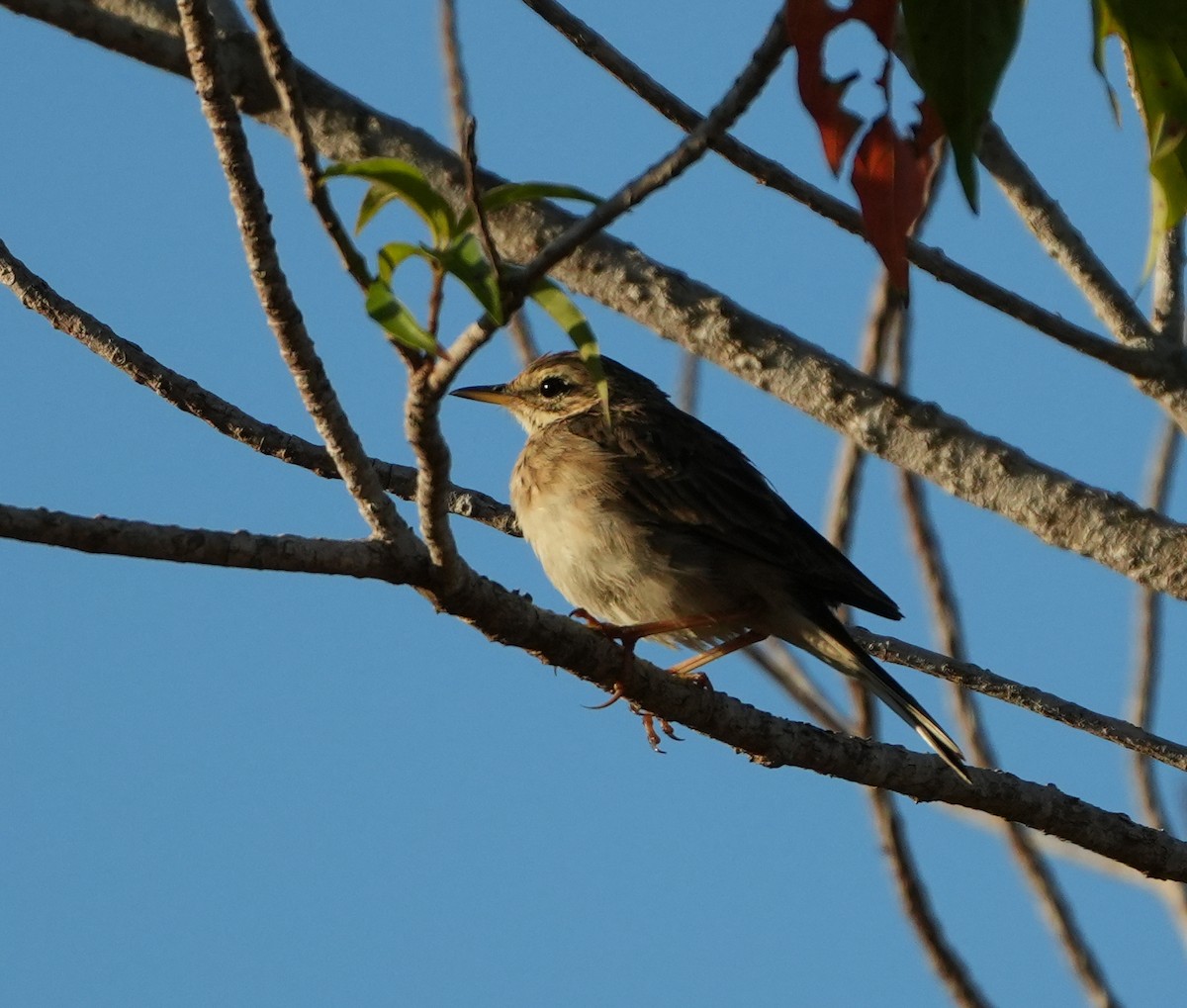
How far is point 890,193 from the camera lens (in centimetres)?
349

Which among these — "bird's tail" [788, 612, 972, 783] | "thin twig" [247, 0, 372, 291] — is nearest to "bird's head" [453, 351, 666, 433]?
"bird's tail" [788, 612, 972, 783]

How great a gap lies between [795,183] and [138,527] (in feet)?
8.29

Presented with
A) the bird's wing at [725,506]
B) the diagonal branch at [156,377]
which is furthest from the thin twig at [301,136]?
the bird's wing at [725,506]

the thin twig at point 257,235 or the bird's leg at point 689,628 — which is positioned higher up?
the bird's leg at point 689,628

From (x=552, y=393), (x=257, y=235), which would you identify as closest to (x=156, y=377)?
(x=257, y=235)

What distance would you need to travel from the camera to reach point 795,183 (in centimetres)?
510

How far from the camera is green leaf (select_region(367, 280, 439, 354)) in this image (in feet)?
9.61

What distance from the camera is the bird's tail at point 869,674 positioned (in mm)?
5395

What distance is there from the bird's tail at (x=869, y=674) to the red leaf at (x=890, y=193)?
221 cm

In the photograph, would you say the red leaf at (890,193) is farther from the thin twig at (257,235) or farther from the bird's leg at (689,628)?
the bird's leg at (689,628)

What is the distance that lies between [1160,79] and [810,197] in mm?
1927

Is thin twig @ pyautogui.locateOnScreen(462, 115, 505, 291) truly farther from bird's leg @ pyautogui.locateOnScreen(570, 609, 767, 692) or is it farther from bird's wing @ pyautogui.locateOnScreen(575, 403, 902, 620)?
bird's wing @ pyautogui.locateOnScreen(575, 403, 902, 620)

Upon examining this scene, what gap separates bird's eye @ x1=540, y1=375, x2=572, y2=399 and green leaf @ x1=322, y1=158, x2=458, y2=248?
4.82 metres

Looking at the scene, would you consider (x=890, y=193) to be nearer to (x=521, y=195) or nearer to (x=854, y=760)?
(x=521, y=195)
